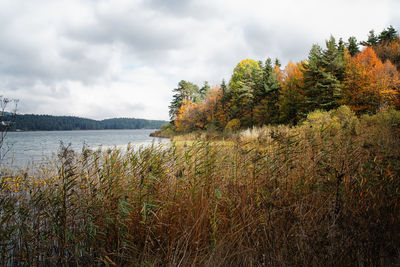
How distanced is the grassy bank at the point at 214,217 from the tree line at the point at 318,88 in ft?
67.9

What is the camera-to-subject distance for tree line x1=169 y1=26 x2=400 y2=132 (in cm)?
2222

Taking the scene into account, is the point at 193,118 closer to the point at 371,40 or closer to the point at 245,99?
the point at 245,99

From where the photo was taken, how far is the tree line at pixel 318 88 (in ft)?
72.9

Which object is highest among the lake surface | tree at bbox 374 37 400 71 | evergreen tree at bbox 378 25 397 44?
evergreen tree at bbox 378 25 397 44

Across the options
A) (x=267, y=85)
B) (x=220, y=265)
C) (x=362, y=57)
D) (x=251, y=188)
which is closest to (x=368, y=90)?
(x=362, y=57)

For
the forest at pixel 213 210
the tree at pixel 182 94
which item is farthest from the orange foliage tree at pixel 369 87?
the tree at pixel 182 94

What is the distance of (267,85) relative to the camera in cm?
2959

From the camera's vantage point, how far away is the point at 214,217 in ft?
8.30

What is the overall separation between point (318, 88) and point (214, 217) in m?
23.8

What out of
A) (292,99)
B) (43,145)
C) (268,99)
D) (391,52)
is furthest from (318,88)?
(43,145)

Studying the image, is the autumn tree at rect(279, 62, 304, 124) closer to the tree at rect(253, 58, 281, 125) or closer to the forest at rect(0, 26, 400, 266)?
the tree at rect(253, 58, 281, 125)

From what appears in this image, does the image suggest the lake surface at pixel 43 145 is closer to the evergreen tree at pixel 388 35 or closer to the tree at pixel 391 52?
the tree at pixel 391 52

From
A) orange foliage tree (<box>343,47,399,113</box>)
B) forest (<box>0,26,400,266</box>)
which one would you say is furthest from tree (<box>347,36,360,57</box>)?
forest (<box>0,26,400,266</box>)

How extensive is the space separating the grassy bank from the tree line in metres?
20.7
